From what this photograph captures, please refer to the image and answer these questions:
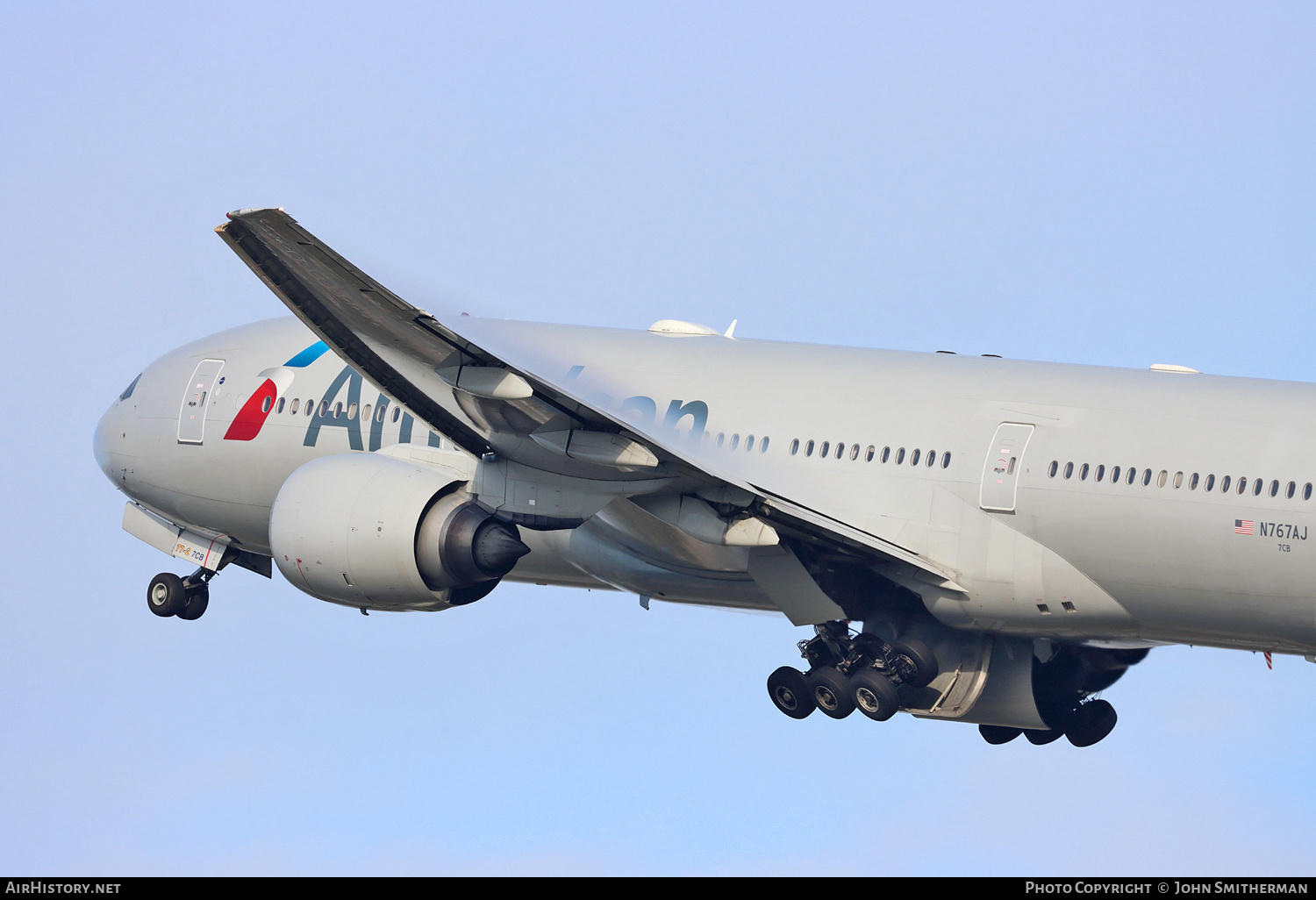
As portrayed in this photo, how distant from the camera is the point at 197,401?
28703mm

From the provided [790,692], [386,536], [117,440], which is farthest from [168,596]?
[790,692]

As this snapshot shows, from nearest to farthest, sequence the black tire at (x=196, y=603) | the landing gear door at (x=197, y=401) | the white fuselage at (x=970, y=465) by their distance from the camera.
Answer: the white fuselage at (x=970, y=465), the landing gear door at (x=197, y=401), the black tire at (x=196, y=603)

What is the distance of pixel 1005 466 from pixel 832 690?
333 centimetres

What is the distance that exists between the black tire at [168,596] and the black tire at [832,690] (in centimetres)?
970

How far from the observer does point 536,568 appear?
27.1 metres

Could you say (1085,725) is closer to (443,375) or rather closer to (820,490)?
(820,490)

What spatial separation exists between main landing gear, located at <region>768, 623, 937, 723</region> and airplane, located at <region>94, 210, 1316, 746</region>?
31 mm

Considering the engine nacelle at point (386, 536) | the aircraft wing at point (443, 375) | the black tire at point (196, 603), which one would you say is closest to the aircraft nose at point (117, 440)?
the black tire at point (196, 603)

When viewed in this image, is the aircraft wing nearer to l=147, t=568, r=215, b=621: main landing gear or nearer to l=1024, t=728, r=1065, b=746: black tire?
l=1024, t=728, r=1065, b=746: black tire

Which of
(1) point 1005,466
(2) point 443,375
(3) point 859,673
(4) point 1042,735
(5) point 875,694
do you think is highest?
(1) point 1005,466

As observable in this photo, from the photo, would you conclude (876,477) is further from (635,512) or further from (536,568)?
(536,568)

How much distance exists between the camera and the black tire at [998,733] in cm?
2761

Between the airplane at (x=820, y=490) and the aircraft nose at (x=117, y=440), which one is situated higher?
the aircraft nose at (x=117, y=440)

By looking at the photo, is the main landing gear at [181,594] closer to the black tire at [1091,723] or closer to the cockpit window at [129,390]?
the cockpit window at [129,390]
